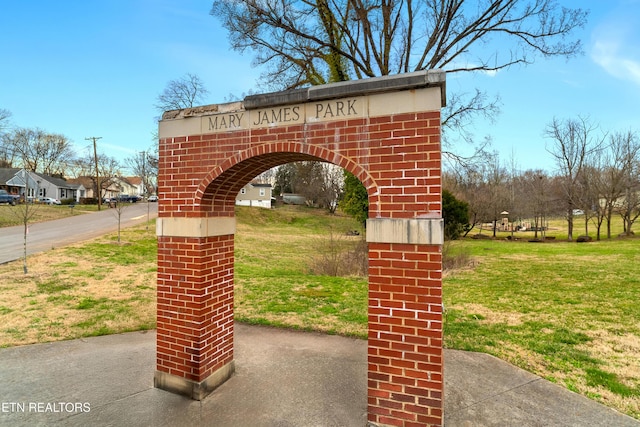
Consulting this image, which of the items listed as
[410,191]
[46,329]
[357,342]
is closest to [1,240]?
[46,329]

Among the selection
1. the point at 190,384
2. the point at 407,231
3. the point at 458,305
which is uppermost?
the point at 407,231

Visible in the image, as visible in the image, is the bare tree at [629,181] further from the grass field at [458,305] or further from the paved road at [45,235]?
the paved road at [45,235]

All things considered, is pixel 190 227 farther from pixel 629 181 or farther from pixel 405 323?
pixel 629 181

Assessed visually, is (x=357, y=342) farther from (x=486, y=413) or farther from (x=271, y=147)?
(x=271, y=147)

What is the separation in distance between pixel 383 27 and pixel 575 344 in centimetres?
945

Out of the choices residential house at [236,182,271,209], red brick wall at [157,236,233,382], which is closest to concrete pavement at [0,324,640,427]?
red brick wall at [157,236,233,382]

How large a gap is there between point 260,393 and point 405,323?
2.05 m

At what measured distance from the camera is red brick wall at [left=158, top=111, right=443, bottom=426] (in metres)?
3.18

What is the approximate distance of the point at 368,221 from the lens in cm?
337

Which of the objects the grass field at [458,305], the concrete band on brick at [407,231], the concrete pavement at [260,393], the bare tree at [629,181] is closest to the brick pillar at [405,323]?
the concrete band on brick at [407,231]

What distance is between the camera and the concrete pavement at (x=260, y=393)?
3586 millimetres

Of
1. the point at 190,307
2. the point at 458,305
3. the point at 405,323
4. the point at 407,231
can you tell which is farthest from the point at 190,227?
the point at 458,305

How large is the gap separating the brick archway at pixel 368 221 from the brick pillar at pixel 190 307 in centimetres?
1

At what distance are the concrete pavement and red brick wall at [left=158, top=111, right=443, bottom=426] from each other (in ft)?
1.71
